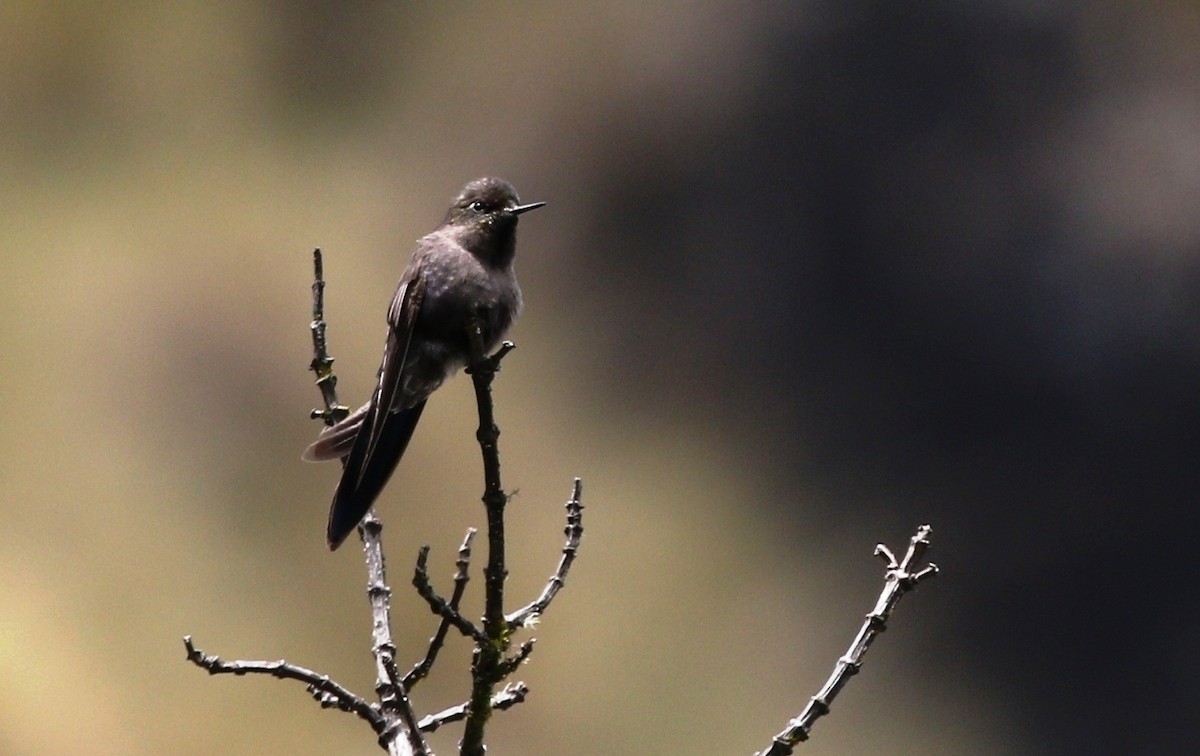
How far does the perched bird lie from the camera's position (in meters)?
2.60

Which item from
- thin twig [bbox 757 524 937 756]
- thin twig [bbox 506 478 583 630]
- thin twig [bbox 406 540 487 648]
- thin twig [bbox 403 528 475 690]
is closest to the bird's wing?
thin twig [bbox 403 528 475 690]

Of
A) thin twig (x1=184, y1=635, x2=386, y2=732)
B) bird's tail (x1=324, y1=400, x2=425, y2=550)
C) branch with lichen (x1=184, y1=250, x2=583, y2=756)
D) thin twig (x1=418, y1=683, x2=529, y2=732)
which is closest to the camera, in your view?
branch with lichen (x1=184, y1=250, x2=583, y2=756)

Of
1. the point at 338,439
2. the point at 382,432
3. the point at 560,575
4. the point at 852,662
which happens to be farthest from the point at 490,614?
the point at 382,432

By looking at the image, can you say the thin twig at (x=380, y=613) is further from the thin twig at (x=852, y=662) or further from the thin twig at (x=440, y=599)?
the thin twig at (x=852, y=662)

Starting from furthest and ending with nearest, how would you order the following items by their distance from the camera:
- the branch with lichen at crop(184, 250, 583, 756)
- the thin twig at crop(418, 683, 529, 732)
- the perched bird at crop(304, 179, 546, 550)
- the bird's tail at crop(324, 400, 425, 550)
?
1. the perched bird at crop(304, 179, 546, 550)
2. the bird's tail at crop(324, 400, 425, 550)
3. the thin twig at crop(418, 683, 529, 732)
4. the branch with lichen at crop(184, 250, 583, 756)

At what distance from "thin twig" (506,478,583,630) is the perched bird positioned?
470 millimetres

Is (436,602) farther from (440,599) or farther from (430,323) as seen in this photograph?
(430,323)

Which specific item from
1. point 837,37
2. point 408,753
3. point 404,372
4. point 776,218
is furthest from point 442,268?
point 837,37

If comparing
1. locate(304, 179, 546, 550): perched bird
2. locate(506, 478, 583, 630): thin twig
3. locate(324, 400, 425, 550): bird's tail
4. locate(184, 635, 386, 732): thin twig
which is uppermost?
locate(304, 179, 546, 550): perched bird

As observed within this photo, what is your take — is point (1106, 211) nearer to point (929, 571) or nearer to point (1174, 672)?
point (1174, 672)

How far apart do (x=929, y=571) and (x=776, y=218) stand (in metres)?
5.25

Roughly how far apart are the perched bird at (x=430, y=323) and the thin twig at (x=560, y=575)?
47 cm

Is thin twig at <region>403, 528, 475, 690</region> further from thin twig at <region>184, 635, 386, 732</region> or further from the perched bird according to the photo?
the perched bird

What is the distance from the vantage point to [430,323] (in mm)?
2805
